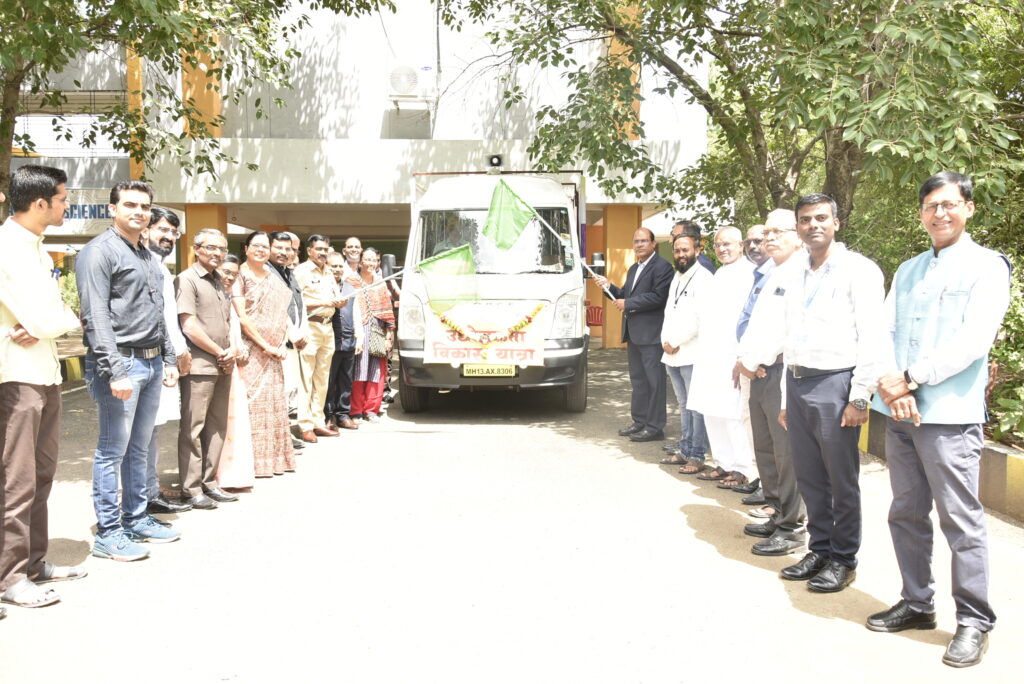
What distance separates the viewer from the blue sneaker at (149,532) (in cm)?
517

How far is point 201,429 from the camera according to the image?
6121 mm

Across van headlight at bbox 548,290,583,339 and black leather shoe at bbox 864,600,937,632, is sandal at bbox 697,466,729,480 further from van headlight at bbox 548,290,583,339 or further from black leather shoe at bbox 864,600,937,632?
black leather shoe at bbox 864,600,937,632

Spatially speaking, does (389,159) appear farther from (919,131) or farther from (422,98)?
(919,131)

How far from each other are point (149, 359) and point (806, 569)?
389cm

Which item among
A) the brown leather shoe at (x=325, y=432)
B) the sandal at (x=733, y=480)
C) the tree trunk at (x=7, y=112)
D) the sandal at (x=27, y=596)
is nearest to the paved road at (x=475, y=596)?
the sandal at (x=27, y=596)

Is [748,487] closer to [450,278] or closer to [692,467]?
[692,467]

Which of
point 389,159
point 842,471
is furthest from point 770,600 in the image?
point 389,159

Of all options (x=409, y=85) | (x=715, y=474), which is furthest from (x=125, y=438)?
(x=409, y=85)

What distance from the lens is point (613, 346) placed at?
19859mm

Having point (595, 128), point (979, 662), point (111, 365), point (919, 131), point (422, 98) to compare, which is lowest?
point (979, 662)

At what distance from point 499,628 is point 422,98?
16.1 metres

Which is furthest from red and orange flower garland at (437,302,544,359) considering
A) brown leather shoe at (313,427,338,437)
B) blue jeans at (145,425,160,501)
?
blue jeans at (145,425,160,501)

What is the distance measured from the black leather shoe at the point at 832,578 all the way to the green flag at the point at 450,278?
5.43 metres

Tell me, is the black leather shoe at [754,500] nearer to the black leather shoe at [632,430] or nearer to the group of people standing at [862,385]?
the group of people standing at [862,385]
